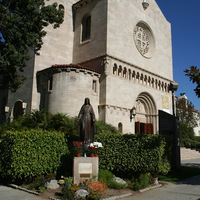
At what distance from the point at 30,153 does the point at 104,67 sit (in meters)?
12.1

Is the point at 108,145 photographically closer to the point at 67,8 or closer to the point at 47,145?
the point at 47,145

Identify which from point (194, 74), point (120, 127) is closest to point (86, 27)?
point (120, 127)

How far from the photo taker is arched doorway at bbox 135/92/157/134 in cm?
2475

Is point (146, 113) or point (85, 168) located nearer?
point (85, 168)

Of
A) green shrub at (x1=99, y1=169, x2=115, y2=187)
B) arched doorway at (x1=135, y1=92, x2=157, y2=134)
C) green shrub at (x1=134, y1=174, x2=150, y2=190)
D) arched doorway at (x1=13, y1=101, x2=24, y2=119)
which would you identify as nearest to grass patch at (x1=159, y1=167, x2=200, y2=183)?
green shrub at (x1=134, y1=174, x2=150, y2=190)

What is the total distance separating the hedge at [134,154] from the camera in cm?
1088

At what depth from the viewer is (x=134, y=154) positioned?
11289 mm

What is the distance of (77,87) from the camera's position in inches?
765

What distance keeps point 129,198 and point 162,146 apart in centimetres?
343

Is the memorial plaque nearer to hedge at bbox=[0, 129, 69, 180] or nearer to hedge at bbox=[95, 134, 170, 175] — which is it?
hedge at bbox=[0, 129, 69, 180]

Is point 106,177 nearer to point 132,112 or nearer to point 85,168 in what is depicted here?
point 85,168

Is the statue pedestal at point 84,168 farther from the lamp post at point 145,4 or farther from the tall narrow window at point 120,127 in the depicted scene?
the lamp post at point 145,4

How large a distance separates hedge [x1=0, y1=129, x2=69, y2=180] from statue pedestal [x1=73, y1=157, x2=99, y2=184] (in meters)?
1.92

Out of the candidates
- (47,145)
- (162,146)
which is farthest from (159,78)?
(47,145)
